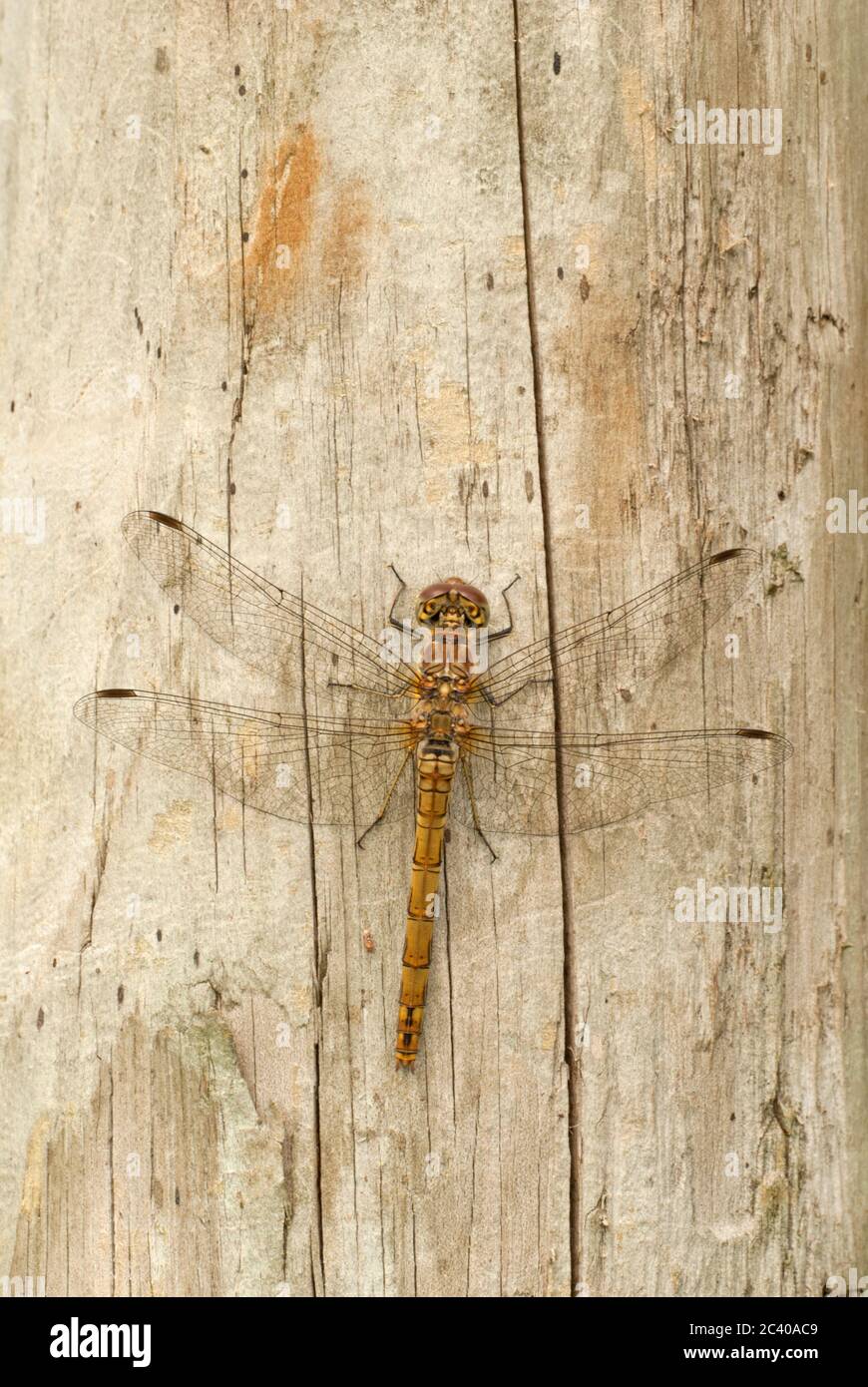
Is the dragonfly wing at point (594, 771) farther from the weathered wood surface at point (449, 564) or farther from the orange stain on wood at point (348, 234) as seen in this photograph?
the orange stain on wood at point (348, 234)

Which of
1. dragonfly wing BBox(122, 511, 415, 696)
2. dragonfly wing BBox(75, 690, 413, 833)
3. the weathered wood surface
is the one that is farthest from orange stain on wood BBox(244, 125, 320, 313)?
dragonfly wing BBox(75, 690, 413, 833)

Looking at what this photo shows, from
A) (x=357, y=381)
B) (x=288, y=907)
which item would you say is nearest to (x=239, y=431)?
(x=357, y=381)

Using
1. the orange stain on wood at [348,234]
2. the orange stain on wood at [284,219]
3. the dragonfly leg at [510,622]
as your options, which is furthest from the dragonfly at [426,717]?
the orange stain on wood at [348,234]

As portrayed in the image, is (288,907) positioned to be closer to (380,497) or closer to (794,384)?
(380,497)

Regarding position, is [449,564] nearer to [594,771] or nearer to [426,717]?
[426,717]

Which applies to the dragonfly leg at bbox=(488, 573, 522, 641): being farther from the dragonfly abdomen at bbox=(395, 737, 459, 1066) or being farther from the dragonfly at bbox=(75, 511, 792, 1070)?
the dragonfly abdomen at bbox=(395, 737, 459, 1066)

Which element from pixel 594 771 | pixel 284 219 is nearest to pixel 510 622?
pixel 594 771
